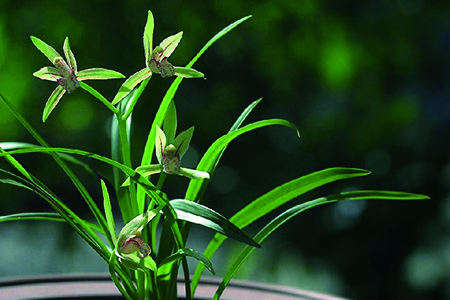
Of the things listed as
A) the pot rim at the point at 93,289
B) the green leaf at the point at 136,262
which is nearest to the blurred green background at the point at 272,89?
the pot rim at the point at 93,289

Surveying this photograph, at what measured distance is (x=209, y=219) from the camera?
2.10 feet

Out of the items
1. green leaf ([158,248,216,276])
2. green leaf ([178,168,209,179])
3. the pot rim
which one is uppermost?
green leaf ([178,168,209,179])

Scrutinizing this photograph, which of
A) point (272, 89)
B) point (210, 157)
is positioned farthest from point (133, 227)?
point (272, 89)

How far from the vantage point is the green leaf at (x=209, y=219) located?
619 millimetres

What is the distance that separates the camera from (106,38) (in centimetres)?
256

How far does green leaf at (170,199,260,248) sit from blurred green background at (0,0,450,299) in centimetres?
175

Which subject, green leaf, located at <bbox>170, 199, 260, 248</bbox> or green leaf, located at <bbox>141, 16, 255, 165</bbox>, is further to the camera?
green leaf, located at <bbox>141, 16, 255, 165</bbox>

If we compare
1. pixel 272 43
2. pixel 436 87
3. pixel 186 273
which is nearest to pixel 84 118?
pixel 272 43

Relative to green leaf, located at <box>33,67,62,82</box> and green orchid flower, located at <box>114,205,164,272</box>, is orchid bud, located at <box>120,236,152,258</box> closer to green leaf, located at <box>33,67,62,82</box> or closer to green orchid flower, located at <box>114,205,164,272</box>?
green orchid flower, located at <box>114,205,164,272</box>

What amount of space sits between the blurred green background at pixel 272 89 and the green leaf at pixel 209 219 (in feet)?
5.73

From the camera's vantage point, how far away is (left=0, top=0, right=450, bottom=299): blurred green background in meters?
2.46

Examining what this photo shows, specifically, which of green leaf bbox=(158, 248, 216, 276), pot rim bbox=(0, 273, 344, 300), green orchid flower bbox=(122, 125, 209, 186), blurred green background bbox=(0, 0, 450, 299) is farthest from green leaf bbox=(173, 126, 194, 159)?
blurred green background bbox=(0, 0, 450, 299)

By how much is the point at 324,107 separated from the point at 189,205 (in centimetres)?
195

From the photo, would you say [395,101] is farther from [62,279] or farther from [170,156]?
[170,156]
